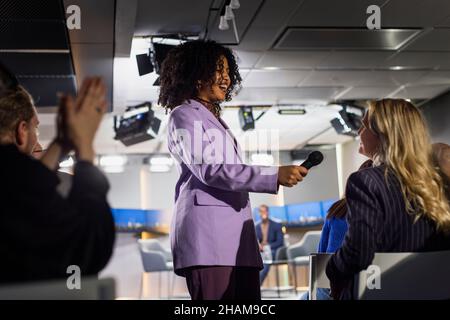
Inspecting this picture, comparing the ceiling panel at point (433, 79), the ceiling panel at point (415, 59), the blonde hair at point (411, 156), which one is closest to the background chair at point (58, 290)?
the blonde hair at point (411, 156)

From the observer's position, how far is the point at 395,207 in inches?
55.2

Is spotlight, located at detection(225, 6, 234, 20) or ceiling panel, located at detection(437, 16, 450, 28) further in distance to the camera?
ceiling panel, located at detection(437, 16, 450, 28)

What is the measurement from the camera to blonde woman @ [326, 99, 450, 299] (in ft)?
4.55

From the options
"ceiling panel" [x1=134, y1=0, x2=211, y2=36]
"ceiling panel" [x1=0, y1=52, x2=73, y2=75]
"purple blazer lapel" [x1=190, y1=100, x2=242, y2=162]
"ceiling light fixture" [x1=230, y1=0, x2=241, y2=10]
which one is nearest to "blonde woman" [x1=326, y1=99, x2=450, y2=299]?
"purple blazer lapel" [x1=190, y1=100, x2=242, y2=162]

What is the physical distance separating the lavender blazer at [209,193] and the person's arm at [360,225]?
20cm

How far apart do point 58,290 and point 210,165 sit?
0.55 metres

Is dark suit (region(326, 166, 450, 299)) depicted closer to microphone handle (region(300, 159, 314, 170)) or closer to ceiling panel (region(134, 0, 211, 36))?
microphone handle (region(300, 159, 314, 170))

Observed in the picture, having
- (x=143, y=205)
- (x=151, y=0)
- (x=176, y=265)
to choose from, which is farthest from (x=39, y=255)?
(x=143, y=205)

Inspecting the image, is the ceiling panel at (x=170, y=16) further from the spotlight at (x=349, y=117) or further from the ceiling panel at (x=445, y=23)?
the spotlight at (x=349, y=117)

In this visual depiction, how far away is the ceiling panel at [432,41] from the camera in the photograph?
14.4 feet

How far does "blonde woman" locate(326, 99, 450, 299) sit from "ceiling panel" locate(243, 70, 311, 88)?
410 cm

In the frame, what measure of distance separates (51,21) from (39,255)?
3.38 m

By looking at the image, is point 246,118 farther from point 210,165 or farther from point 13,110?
point 13,110
